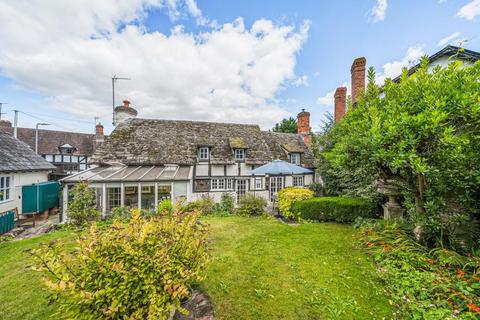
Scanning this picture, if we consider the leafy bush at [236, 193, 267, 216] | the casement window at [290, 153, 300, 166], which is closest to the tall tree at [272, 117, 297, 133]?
the casement window at [290, 153, 300, 166]

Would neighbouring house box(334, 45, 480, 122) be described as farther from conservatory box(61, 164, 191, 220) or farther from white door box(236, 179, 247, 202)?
conservatory box(61, 164, 191, 220)

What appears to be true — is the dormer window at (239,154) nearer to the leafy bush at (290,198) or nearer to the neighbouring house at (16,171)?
the leafy bush at (290,198)

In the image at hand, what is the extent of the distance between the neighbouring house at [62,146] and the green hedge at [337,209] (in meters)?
32.9

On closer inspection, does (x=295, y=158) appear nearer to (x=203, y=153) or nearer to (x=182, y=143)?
(x=203, y=153)

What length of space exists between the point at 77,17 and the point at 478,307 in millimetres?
17889

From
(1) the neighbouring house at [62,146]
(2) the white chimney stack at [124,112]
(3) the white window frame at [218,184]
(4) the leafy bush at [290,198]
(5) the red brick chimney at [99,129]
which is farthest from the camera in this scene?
(1) the neighbouring house at [62,146]

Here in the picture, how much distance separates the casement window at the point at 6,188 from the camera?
1312cm

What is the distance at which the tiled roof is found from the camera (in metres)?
13.9

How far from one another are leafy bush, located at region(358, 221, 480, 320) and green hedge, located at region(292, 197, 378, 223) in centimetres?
402

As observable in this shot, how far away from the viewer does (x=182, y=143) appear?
18281 millimetres

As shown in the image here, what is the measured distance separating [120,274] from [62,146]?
39.7m

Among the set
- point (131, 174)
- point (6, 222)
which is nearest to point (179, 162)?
point (131, 174)

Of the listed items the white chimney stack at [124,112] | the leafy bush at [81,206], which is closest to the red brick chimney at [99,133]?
the white chimney stack at [124,112]

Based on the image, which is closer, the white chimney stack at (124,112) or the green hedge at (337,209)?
the green hedge at (337,209)
